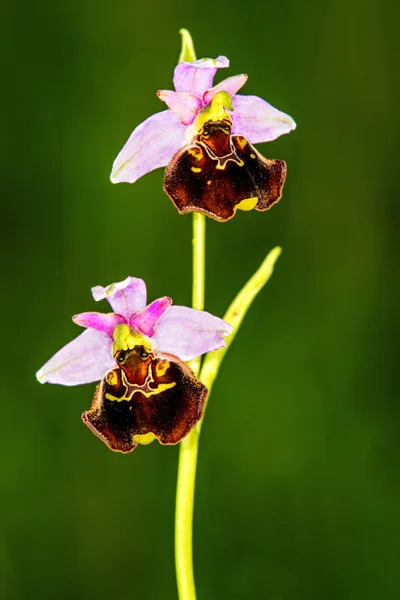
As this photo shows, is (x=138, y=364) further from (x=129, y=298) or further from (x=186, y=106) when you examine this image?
(x=186, y=106)

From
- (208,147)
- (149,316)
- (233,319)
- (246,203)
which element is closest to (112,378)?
(149,316)

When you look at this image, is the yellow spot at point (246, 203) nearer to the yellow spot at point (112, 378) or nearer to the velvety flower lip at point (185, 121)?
the velvety flower lip at point (185, 121)

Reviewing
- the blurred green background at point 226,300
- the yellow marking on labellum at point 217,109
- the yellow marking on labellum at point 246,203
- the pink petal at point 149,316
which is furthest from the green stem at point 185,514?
the blurred green background at point 226,300

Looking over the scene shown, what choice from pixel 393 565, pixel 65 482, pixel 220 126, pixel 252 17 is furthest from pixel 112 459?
pixel 252 17

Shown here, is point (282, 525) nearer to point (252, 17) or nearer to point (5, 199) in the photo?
point (5, 199)

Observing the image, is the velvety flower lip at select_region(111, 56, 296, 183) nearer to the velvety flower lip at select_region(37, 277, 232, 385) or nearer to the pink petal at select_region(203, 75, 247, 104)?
the pink petal at select_region(203, 75, 247, 104)

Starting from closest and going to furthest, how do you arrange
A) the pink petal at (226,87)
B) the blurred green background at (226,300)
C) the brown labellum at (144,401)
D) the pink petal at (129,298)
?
1. the brown labellum at (144,401)
2. the pink petal at (129,298)
3. the pink petal at (226,87)
4. the blurred green background at (226,300)
